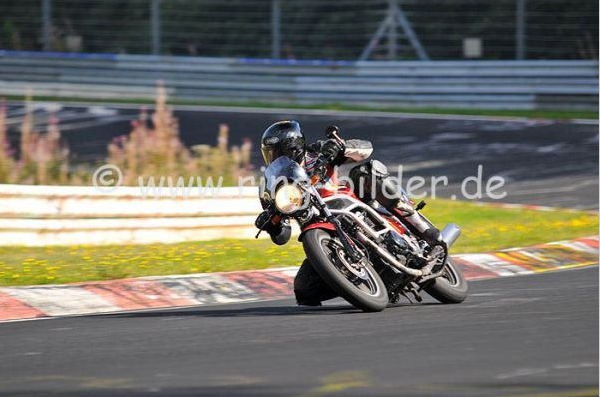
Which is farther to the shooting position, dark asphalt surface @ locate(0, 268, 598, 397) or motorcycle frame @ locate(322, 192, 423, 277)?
motorcycle frame @ locate(322, 192, 423, 277)

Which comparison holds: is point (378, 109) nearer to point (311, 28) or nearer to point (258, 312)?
point (311, 28)

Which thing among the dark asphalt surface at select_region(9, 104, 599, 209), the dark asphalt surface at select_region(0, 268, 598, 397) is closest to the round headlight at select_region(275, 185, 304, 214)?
the dark asphalt surface at select_region(0, 268, 598, 397)

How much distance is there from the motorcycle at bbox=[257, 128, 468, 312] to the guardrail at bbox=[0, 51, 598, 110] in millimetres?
13935

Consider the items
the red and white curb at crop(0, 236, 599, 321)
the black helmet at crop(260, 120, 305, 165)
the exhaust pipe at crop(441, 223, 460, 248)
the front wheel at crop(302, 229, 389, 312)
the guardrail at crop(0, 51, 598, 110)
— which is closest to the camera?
the front wheel at crop(302, 229, 389, 312)

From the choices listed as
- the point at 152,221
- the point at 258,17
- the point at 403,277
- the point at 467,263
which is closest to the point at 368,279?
the point at 403,277

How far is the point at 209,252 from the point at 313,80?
1296 centimetres

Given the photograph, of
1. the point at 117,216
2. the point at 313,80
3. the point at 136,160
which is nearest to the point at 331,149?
the point at 117,216

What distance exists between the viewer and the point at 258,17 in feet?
84.4

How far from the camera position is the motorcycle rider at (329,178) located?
8.01 m

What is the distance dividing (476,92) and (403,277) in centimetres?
1483

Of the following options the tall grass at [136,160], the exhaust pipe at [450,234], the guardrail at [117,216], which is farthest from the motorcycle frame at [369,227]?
the tall grass at [136,160]

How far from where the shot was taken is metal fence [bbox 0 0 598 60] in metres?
22.8

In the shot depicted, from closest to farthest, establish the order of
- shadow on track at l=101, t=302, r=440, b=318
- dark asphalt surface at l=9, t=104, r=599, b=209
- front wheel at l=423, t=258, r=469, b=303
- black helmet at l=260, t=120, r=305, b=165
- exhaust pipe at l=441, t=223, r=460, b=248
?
black helmet at l=260, t=120, r=305, b=165, shadow on track at l=101, t=302, r=440, b=318, front wheel at l=423, t=258, r=469, b=303, exhaust pipe at l=441, t=223, r=460, b=248, dark asphalt surface at l=9, t=104, r=599, b=209

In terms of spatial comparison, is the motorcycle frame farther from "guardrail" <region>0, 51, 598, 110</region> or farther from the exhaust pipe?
"guardrail" <region>0, 51, 598, 110</region>
